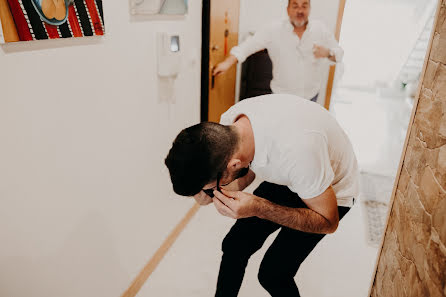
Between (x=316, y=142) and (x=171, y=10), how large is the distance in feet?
4.02

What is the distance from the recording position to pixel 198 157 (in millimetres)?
1020

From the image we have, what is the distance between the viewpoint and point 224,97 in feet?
10.4

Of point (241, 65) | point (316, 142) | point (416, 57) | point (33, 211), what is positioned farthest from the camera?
point (416, 57)

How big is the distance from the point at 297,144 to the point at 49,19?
0.87 metres

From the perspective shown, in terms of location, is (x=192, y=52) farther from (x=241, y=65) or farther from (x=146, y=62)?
(x=241, y=65)

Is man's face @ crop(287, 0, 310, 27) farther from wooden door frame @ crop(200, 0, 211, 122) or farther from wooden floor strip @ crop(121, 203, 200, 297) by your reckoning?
wooden floor strip @ crop(121, 203, 200, 297)

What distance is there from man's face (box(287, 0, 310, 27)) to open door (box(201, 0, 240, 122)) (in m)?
0.54

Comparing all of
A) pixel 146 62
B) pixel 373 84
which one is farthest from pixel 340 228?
pixel 373 84

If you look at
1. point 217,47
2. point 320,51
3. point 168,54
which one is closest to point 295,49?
point 320,51

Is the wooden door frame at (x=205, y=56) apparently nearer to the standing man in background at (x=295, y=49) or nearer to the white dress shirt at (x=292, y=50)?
the standing man in background at (x=295, y=49)

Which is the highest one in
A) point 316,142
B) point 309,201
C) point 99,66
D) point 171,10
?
point 171,10

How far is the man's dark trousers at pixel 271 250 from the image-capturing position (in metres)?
1.35

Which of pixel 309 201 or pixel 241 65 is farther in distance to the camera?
pixel 241 65

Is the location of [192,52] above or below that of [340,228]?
above
